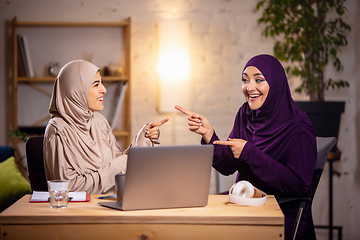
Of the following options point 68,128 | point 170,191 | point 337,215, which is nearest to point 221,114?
point 337,215

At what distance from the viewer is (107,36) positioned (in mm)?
3602

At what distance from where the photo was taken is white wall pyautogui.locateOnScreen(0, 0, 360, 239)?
138 inches

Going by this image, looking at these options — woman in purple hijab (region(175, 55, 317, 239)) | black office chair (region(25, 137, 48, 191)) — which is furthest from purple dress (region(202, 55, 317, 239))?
black office chair (region(25, 137, 48, 191))

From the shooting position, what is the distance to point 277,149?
197cm

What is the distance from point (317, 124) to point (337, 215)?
103 cm

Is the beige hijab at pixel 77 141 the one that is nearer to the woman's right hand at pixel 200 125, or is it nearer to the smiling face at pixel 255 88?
the woman's right hand at pixel 200 125

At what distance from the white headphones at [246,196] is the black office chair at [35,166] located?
3.44 ft

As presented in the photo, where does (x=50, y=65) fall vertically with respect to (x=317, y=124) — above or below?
above

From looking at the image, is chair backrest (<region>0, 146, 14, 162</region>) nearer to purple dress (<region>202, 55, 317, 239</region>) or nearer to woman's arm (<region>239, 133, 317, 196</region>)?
purple dress (<region>202, 55, 317, 239</region>)

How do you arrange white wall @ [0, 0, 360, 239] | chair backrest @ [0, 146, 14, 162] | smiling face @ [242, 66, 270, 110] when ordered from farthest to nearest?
white wall @ [0, 0, 360, 239], chair backrest @ [0, 146, 14, 162], smiling face @ [242, 66, 270, 110]

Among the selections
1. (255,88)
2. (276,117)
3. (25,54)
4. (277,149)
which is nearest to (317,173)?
(277,149)

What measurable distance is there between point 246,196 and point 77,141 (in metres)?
0.94

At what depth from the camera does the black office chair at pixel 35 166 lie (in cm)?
204

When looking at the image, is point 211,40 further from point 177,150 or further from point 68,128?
point 177,150
